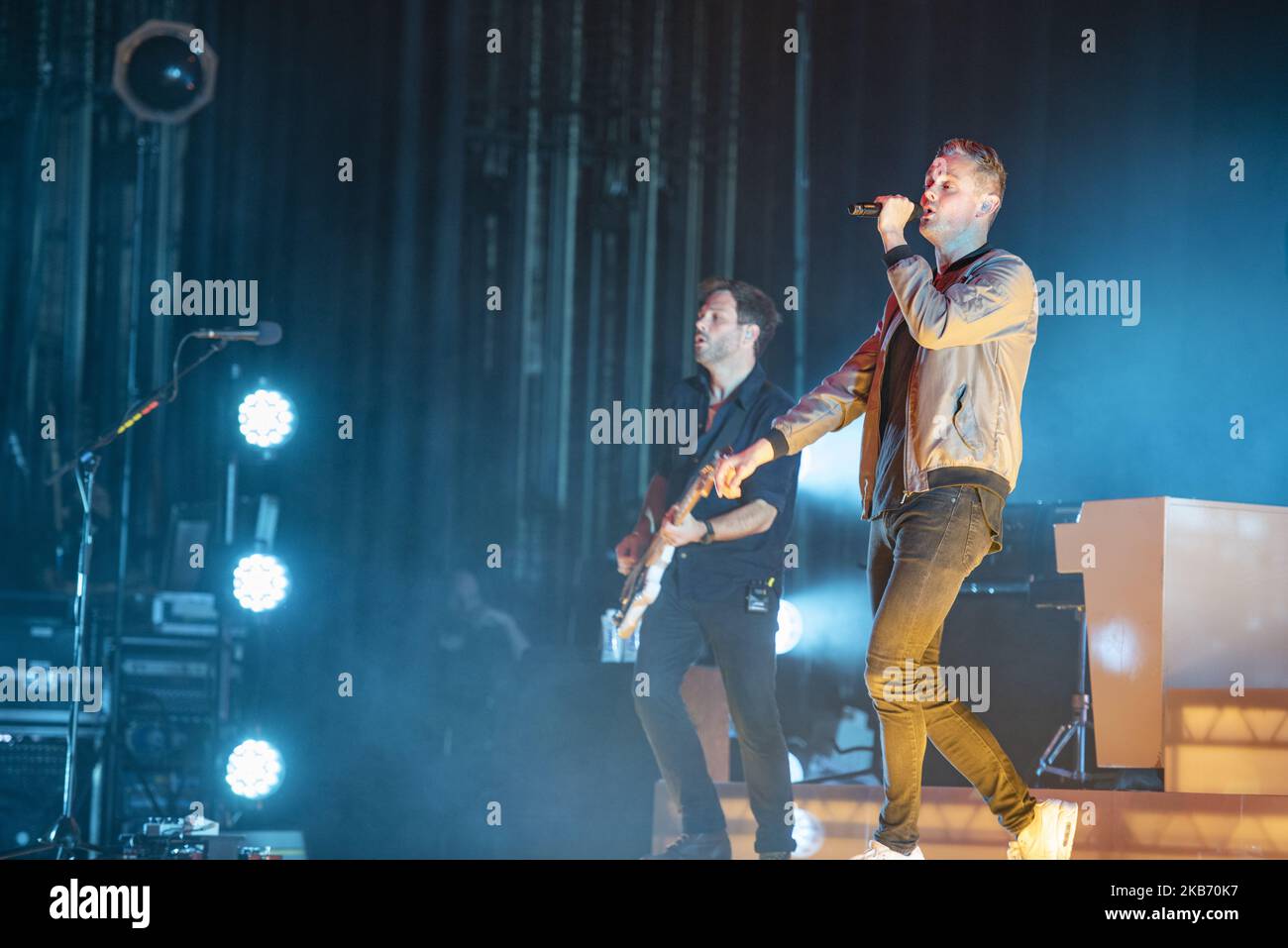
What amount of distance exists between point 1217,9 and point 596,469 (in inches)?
167

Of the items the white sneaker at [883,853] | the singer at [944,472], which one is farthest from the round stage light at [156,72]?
the white sneaker at [883,853]

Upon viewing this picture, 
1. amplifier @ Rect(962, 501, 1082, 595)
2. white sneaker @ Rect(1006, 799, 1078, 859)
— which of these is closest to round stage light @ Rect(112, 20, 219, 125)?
amplifier @ Rect(962, 501, 1082, 595)

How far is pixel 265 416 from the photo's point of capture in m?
5.55

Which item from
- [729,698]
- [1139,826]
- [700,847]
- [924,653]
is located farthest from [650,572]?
[1139,826]

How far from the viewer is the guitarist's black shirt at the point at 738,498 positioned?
13.4 ft

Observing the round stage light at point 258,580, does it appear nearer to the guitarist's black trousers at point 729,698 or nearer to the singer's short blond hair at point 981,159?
the guitarist's black trousers at point 729,698

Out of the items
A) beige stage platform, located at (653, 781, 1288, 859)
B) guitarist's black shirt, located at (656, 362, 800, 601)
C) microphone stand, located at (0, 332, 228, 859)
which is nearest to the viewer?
beige stage platform, located at (653, 781, 1288, 859)

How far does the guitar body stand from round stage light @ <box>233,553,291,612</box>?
164 centimetres

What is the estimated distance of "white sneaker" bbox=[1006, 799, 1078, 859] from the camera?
3176 mm

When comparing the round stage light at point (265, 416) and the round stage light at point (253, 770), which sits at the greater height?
the round stage light at point (265, 416)

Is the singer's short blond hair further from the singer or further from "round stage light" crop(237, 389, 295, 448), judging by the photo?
"round stage light" crop(237, 389, 295, 448)

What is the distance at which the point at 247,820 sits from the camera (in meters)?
5.78

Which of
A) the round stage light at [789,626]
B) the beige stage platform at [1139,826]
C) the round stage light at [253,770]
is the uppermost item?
the round stage light at [789,626]
